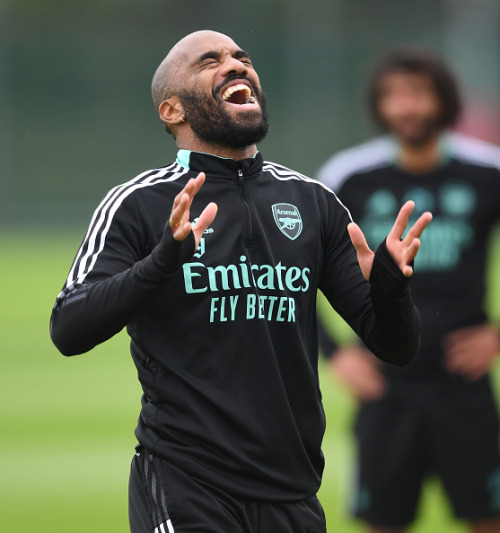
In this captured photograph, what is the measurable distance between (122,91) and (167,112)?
1018 inches

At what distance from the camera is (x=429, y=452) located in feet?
16.6

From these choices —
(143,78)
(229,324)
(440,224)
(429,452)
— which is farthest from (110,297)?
(143,78)

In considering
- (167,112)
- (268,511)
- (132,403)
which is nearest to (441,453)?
(268,511)

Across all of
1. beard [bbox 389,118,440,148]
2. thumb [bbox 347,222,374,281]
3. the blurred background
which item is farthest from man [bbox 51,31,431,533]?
the blurred background

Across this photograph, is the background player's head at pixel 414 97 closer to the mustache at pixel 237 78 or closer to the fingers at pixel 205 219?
the mustache at pixel 237 78

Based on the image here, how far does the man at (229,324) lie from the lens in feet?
10.6

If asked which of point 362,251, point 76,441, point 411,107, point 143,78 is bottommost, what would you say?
point 76,441

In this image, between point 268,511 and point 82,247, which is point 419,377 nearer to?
point 268,511

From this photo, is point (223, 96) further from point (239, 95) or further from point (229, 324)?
point (229, 324)

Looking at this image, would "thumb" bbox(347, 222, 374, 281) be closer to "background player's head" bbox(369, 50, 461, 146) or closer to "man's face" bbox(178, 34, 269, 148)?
"man's face" bbox(178, 34, 269, 148)

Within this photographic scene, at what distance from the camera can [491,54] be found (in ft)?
91.5

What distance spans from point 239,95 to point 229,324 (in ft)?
2.55

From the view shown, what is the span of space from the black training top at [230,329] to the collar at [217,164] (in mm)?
46

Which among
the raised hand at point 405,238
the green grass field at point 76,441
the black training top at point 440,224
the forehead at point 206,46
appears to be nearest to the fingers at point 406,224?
the raised hand at point 405,238
